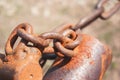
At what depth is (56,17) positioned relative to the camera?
14.1 feet

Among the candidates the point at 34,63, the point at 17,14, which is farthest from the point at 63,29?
the point at 17,14

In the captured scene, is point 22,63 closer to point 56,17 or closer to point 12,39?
point 12,39

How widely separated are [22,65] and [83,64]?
7.8 inches

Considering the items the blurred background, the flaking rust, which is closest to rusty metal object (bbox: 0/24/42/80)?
the flaking rust

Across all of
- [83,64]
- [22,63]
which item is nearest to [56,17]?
[83,64]

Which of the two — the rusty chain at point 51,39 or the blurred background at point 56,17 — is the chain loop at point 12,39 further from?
the blurred background at point 56,17

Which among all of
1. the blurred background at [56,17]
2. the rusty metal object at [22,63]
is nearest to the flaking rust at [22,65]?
the rusty metal object at [22,63]

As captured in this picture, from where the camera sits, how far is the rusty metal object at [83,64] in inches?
48.3

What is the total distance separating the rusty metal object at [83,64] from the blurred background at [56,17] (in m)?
2.18

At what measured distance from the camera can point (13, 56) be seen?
1.15 meters

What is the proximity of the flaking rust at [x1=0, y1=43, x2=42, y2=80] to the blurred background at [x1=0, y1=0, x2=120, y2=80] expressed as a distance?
2.34 meters

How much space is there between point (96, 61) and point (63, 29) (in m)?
0.14

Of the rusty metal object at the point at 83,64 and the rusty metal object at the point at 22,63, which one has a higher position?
the rusty metal object at the point at 22,63

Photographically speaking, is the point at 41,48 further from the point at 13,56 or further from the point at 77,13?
the point at 77,13
